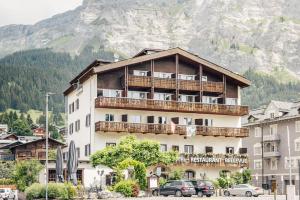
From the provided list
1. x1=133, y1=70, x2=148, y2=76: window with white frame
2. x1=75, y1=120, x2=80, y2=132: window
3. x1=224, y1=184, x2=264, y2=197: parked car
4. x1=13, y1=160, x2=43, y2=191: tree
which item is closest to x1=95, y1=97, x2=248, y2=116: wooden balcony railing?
x1=133, y1=70, x2=148, y2=76: window with white frame

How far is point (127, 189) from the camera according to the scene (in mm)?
58125

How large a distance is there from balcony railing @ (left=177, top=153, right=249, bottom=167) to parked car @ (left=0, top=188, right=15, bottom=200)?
79.0ft

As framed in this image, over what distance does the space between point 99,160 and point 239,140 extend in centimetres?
2472

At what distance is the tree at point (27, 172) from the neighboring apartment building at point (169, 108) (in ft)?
28.4

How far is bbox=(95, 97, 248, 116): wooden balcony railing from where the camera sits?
79.4 m

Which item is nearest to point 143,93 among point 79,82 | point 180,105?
point 180,105

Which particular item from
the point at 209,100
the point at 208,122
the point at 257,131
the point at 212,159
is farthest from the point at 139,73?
the point at 257,131

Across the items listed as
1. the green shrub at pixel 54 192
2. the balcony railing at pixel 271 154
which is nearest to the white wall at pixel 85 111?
the green shrub at pixel 54 192

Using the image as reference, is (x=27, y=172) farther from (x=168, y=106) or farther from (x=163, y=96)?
(x=163, y=96)

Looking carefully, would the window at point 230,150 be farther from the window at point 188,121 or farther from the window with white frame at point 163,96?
the window with white frame at point 163,96

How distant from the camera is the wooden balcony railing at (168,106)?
261 ft

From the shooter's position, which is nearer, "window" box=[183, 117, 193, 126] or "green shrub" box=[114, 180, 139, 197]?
"green shrub" box=[114, 180, 139, 197]

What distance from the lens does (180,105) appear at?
8331 centimetres

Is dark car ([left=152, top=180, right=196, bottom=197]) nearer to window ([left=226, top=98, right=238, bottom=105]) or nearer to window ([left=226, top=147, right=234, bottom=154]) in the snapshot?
window ([left=226, top=147, right=234, bottom=154])
